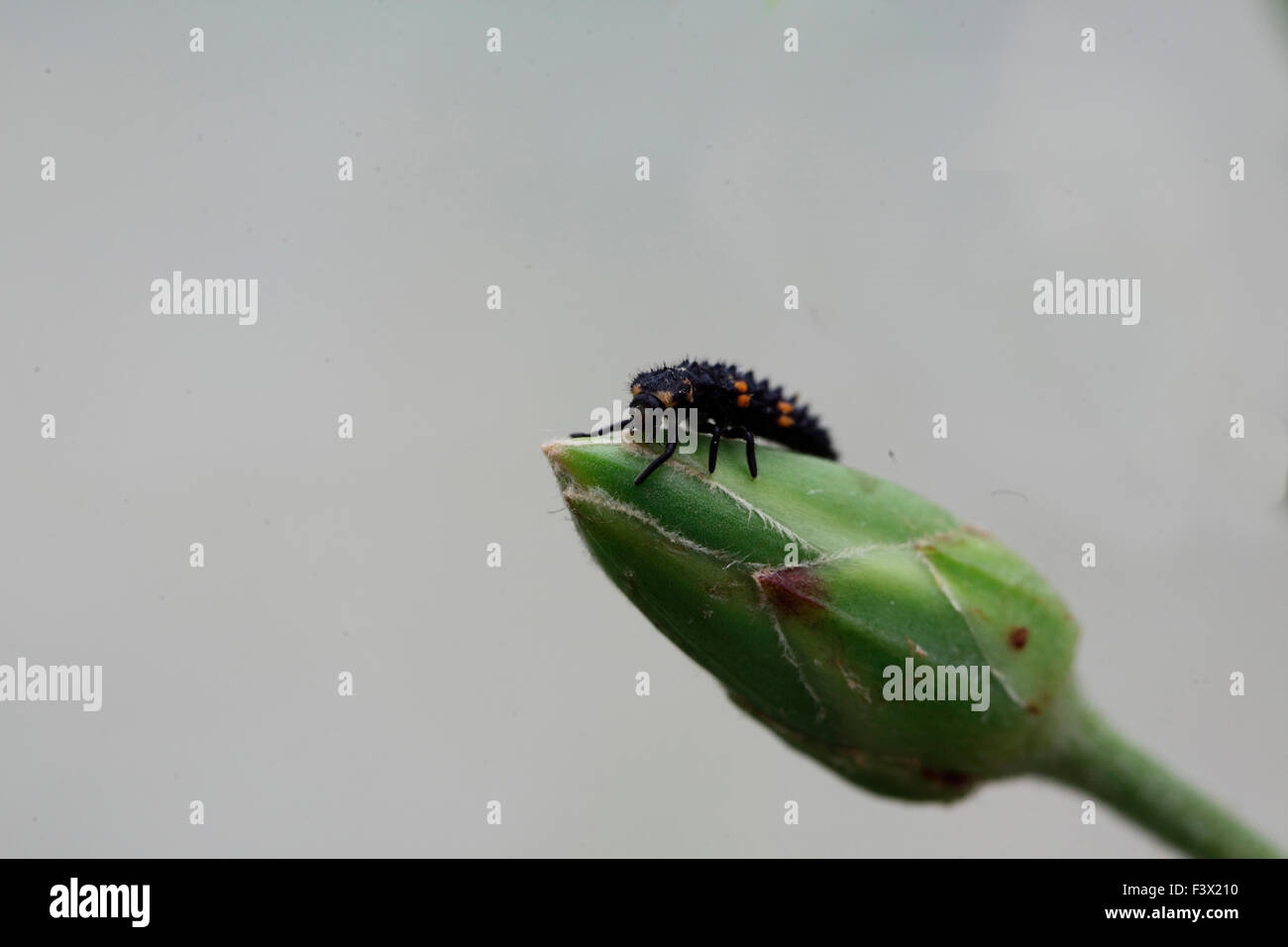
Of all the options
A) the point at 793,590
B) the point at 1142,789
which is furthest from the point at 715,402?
the point at 1142,789

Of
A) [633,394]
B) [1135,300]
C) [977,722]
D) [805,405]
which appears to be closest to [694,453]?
[633,394]

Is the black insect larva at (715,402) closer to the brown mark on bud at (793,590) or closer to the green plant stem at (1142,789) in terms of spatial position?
the brown mark on bud at (793,590)

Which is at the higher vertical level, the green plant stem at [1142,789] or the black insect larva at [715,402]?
the black insect larva at [715,402]

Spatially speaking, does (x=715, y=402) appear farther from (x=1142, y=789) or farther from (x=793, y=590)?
(x=1142, y=789)

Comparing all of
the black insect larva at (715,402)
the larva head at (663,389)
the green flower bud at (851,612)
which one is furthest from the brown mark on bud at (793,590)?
the larva head at (663,389)

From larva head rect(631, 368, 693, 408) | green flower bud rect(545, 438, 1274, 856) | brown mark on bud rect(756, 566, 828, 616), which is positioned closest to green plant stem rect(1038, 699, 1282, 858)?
green flower bud rect(545, 438, 1274, 856)

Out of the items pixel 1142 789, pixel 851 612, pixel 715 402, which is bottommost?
pixel 1142 789
